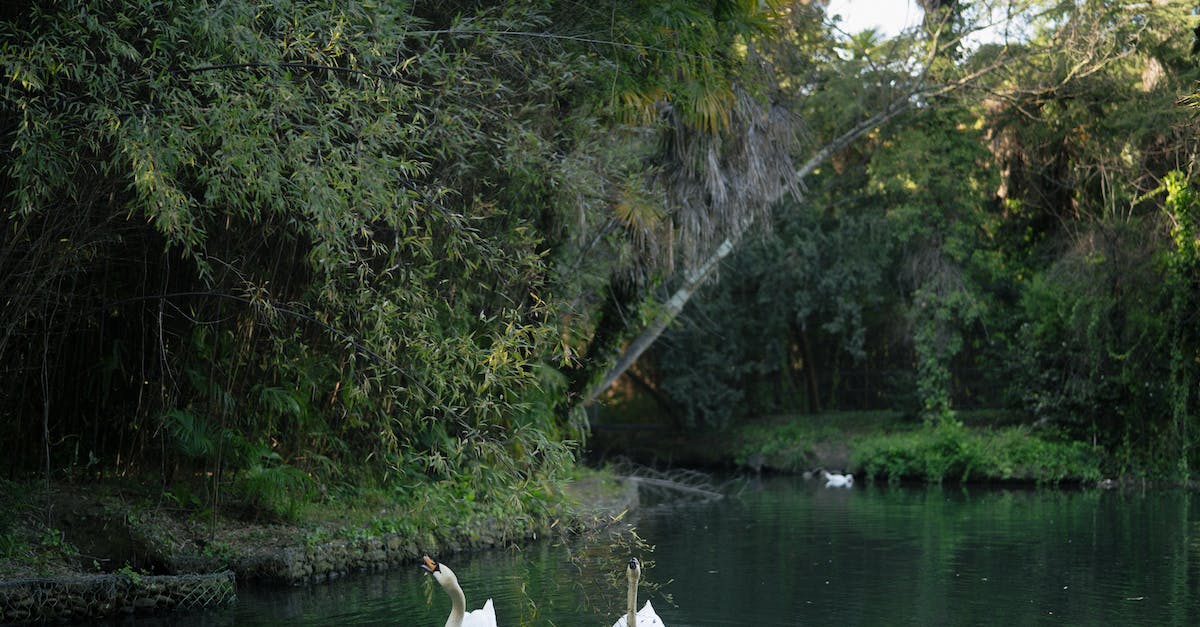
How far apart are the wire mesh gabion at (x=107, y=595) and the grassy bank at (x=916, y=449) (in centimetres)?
1741

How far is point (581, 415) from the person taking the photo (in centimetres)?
1862

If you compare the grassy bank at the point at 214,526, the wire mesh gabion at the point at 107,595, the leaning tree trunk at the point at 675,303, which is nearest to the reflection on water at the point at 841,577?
the wire mesh gabion at the point at 107,595

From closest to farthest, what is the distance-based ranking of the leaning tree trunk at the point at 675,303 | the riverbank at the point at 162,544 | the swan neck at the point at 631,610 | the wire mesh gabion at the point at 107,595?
the swan neck at the point at 631,610 → the wire mesh gabion at the point at 107,595 → the riverbank at the point at 162,544 → the leaning tree trunk at the point at 675,303

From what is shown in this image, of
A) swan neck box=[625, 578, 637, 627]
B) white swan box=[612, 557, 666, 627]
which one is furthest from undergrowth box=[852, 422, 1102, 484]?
swan neck box=[625, 578, 637, 627]

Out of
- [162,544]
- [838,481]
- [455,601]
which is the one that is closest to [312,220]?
[455,601]

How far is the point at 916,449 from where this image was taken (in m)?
26.1

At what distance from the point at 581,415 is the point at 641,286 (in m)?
2.09

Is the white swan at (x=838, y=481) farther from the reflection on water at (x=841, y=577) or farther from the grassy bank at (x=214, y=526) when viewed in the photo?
the grassy bank at (x=214, y=526)

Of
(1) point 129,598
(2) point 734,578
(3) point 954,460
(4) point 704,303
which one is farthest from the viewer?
(4) point 704,303

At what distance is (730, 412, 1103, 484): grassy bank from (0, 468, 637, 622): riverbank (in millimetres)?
13457

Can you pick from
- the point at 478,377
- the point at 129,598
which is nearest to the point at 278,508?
the point at 129,598

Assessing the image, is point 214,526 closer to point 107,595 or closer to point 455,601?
point 107,595

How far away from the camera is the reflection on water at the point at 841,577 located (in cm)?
1041

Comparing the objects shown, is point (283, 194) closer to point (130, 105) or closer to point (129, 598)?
point (130, 105)
